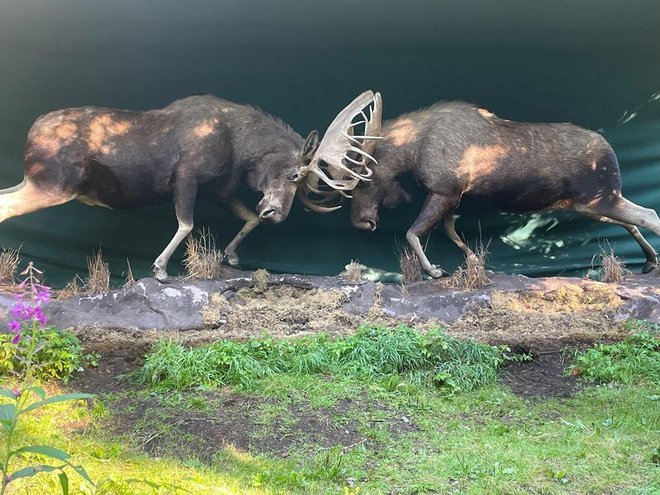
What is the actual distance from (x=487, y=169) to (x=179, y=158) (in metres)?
3.28

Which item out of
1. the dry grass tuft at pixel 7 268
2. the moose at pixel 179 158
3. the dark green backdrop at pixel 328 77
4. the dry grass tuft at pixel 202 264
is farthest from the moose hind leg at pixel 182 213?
the dry grass tuft at pixel 7 268

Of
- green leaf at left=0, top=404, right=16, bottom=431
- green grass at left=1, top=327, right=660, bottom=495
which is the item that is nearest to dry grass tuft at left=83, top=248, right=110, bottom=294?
green grass at left=1, top=327, right=660, bottom=495

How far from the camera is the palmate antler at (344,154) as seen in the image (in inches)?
310

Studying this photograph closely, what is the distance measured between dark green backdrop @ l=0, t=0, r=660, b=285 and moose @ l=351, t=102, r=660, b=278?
34.0 inches

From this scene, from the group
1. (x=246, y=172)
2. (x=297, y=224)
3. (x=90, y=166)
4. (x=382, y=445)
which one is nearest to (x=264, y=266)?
(x=297, y=224)

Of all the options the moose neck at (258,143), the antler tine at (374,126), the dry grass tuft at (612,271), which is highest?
the antler tine at (374,126)

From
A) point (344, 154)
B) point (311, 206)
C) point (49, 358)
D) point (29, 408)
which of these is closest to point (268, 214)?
point (311, 206)

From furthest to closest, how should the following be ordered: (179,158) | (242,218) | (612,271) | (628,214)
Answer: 1. (242,218)
2. (628,214)
3. (612,271)
4. (179,158)

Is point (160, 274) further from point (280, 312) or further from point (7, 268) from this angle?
point (7, 268)

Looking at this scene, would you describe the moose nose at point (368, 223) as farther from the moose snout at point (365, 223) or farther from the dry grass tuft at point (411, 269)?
the dry grass tuft at point (411, 269)

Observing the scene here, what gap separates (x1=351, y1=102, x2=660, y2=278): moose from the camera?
8.07 m

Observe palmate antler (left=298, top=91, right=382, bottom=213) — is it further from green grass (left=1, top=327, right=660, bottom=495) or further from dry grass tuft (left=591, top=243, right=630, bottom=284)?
dry grass tuft (left=591, top=243, right=630, bottom=284)

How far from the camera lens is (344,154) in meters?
7.85

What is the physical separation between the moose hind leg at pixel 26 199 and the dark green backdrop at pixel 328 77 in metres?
1.29
